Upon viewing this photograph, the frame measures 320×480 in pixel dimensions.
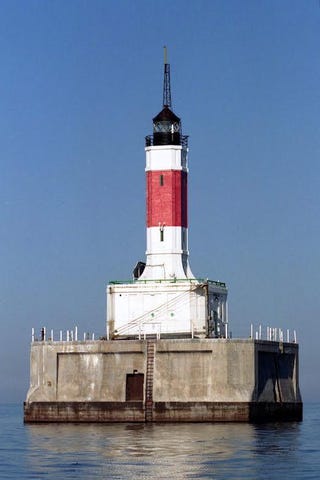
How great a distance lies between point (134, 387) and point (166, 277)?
23.0 feet

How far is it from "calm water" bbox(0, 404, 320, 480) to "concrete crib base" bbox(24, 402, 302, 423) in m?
1.21

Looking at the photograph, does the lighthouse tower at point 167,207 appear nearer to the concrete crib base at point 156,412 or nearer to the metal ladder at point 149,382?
the metal ladder at point 149,382

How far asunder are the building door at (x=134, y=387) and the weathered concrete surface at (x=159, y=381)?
48 millimetres

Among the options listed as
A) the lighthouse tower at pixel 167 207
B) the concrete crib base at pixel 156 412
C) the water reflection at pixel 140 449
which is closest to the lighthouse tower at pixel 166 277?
the lighthouse tower at pixel 167 207

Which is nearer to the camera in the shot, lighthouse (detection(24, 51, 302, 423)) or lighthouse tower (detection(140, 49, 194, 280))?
lighthouse (detection(24, 51, 302, 423))

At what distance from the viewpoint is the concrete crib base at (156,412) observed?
68.9 m

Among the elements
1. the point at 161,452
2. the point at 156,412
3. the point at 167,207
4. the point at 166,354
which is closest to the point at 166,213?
the point at 167,207

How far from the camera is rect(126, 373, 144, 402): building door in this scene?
70938 mm

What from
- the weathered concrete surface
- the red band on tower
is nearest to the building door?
the weathered concrete surface

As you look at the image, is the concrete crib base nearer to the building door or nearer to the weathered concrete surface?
the weathered concrete surface

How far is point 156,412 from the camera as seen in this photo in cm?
6969

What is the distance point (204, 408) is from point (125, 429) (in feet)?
15.0

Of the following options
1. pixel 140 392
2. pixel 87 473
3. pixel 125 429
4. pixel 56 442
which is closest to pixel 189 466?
pixel 87 473

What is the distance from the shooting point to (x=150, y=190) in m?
75.9
